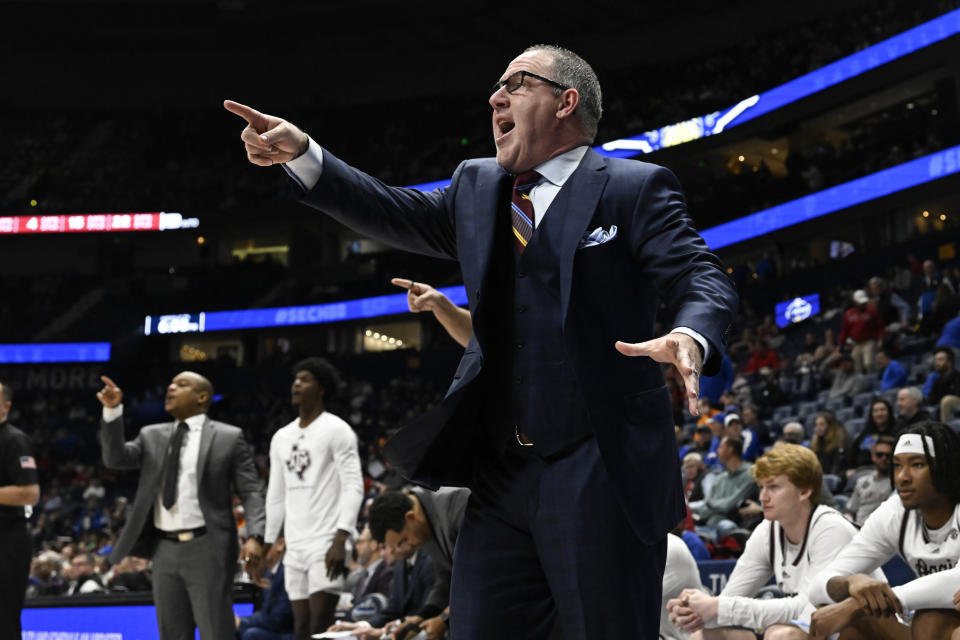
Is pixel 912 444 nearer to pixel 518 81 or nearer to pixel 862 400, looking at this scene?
pixel 518 81

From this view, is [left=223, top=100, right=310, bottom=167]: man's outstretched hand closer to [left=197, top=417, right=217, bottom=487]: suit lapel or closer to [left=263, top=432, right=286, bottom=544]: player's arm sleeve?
[left=197, top=417, right=217, bottom=487]: suit lapel

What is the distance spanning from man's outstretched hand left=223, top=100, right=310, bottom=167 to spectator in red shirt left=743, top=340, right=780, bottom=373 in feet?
47.7

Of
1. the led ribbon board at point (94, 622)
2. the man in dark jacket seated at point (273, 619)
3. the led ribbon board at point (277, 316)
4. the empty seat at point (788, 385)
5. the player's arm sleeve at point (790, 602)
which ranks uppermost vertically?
the led ribbon board at point (277, 316)

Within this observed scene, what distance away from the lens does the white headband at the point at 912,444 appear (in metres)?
4.13

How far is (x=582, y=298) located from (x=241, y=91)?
110 feet

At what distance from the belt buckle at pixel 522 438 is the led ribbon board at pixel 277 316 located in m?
26.9

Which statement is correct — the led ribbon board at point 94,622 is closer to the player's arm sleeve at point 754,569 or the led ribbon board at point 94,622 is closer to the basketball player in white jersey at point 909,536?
the player's arm sleeve at point 754,569

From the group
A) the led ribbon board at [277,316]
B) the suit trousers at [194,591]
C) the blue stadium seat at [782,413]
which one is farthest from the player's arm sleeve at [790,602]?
the led ribbon board at [277,316]

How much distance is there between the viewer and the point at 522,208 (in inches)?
94.3

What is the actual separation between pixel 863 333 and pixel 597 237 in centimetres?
1273

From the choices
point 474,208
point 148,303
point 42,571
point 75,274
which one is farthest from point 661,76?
point 474,208

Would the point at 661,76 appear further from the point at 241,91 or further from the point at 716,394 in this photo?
the point at 716,394

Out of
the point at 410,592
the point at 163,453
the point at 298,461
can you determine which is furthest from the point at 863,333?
the point at 163,453

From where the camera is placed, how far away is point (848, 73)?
2159 centimetres
